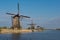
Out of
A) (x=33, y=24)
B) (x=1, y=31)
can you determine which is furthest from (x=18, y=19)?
(x=33, y=24)

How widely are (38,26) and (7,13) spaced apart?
67325 mm

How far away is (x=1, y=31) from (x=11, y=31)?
5.48 metres

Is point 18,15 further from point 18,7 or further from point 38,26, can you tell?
point 38,26

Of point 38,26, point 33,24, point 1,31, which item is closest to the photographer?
point 1,31

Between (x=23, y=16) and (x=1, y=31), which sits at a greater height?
(x=23, y=16)

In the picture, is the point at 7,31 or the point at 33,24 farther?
the point at 33,24

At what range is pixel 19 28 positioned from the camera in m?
112

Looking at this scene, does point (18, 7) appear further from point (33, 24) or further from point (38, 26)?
point (38, 26)

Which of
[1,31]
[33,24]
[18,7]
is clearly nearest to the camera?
[1,31]

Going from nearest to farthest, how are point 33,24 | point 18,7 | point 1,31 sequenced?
1. point 1,31
2. point 18,7
3. point 33,24

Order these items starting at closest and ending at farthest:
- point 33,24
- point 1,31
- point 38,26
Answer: point 1,31
point 33,24
point 38,26

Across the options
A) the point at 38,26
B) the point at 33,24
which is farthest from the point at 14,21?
the point at 38,26

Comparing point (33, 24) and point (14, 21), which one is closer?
point (14, 21)

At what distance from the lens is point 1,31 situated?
355ft
